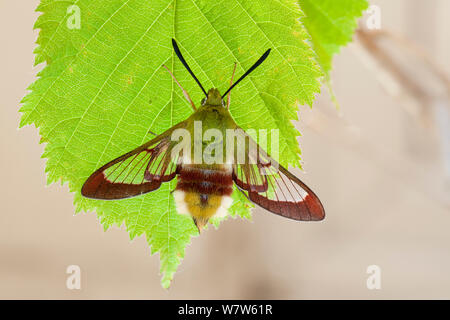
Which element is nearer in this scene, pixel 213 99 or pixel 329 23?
pixel 213 99

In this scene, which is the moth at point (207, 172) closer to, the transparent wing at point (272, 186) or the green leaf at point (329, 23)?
the transparent wing at point (272, 186)

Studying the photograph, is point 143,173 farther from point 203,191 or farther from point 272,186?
point 272,186

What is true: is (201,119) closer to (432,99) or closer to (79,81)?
(79,81)

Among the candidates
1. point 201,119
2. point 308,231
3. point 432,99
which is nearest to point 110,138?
point 201,119

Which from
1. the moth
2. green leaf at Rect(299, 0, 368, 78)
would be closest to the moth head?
the moth

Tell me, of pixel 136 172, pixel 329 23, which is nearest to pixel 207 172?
pixel 136 172

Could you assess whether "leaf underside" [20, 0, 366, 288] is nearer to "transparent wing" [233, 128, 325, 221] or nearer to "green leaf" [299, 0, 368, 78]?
"transparent wing" [233, 128, 325, 221]

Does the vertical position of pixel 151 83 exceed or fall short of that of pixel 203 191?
it exceeds it
